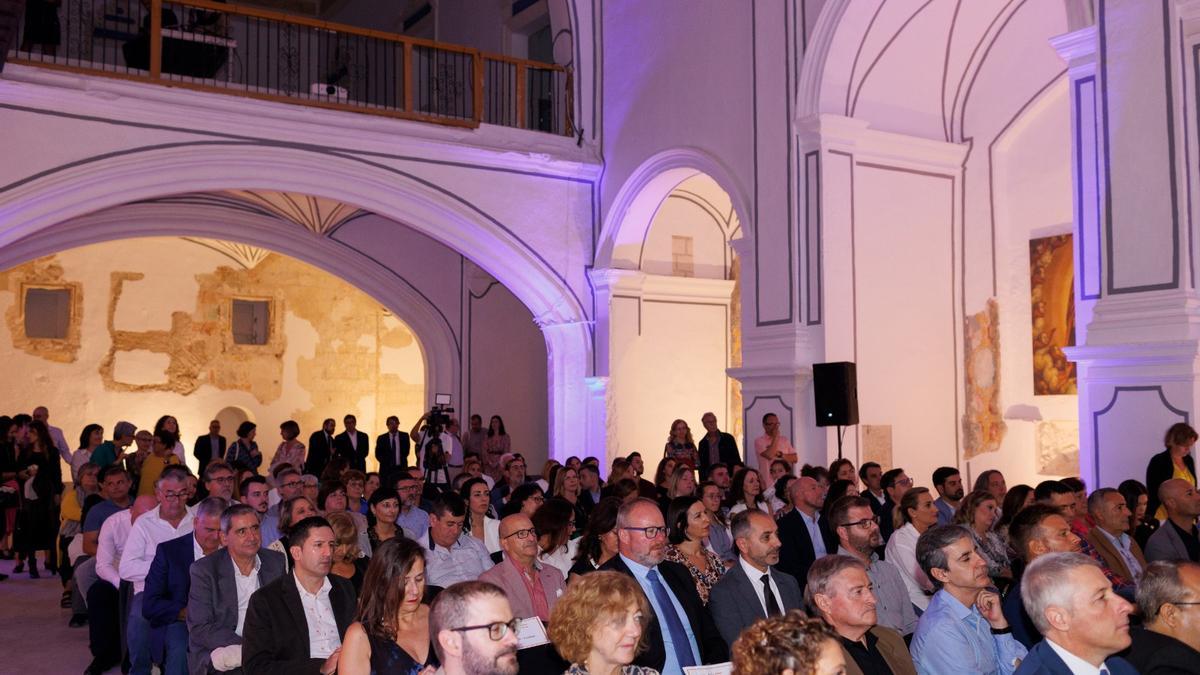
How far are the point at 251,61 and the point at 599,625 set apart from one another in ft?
38.9

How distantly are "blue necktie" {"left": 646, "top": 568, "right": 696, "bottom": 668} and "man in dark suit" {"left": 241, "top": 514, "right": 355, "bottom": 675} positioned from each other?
108 cm

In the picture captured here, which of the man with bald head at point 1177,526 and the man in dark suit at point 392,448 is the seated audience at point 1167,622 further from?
the man in dark suit at point 392,448

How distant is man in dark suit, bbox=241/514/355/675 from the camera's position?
154 inches

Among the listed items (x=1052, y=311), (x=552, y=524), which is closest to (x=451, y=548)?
(x=552, y=524)

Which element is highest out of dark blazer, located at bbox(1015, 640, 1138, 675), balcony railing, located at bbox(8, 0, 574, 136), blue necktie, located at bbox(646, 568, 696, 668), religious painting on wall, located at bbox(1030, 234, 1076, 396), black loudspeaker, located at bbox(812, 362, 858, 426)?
balcony railing, located at bbox(8, 0, 574, 136)

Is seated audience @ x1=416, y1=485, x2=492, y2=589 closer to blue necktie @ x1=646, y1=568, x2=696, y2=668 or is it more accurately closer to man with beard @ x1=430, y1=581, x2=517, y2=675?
blue necktie @ x1=646, y1=568, x2=696, y2=668

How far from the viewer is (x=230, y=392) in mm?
17219

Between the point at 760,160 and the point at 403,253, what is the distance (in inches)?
264

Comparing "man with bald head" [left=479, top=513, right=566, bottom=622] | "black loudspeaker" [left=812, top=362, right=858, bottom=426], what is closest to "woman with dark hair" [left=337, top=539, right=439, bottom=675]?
→ "man with bald head" [left=479, top=513, right=566, bottom=622]

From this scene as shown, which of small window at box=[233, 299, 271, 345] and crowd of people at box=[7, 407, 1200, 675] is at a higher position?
small window at box=[233, 299, 271, 345]

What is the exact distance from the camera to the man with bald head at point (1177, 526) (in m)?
5.69

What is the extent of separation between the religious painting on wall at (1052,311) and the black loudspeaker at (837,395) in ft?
7.76

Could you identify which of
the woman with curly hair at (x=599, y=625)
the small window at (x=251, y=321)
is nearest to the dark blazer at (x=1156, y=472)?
the woman with curly hair at (x=599, y=625)

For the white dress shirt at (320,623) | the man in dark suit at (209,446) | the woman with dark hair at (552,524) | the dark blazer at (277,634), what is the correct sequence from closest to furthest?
the dark blazer at (277,634) → the white dress shirt at (320,623) → the woman with dark hair at (552,524) → the man in dark suit at (209,446)
